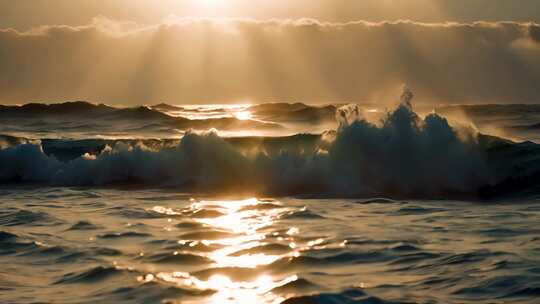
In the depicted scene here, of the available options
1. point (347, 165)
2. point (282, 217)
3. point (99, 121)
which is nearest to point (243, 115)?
point (99, 121)

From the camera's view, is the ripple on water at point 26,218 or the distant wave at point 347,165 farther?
the distant wave at point 347,165

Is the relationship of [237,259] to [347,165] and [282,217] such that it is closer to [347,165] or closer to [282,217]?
[282,217]

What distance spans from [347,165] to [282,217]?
512cm

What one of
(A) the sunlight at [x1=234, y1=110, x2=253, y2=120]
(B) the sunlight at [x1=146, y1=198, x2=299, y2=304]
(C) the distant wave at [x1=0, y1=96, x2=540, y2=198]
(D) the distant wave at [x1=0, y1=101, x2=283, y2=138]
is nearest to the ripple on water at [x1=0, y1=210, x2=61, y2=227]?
(B) the sunlight at [x1=146, y1=198, x2=299, y2=304]

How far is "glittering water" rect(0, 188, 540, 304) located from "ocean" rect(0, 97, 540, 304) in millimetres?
30

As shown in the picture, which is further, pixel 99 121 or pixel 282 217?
pixel 99 121

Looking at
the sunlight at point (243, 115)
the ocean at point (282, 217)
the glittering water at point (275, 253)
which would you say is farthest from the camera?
the sunlight at point (243, 115)

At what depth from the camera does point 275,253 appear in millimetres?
9820

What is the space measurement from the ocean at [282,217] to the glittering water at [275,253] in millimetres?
30

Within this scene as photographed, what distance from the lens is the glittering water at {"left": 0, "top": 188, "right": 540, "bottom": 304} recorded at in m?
8.11

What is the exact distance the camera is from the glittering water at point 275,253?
26.6ft

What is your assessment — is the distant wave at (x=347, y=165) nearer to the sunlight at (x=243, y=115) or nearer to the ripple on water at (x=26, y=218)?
the ripple on water at (x=26, y=218)

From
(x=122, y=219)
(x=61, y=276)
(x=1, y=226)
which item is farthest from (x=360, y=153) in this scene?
(x=61, y=276)

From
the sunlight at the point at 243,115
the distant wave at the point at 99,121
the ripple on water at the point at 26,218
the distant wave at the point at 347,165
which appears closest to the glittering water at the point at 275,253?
the ripple on water at the point at 26,218
